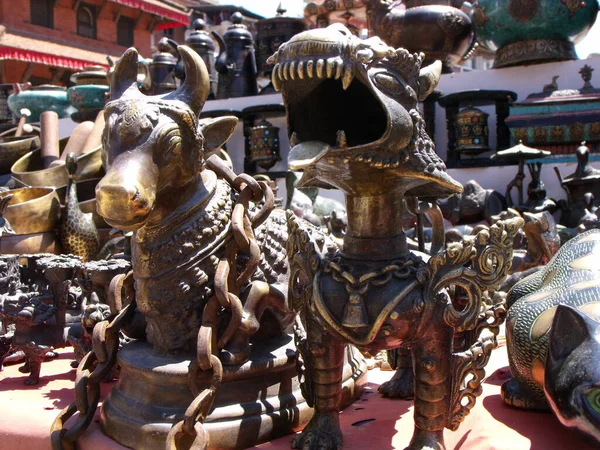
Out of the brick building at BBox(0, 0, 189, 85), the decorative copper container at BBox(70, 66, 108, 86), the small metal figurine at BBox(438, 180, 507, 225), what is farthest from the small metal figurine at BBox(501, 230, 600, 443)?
the brick building at BBox(0, 0, 189, 85)

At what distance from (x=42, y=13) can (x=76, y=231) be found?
1069cm

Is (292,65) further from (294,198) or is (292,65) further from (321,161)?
(294,198)

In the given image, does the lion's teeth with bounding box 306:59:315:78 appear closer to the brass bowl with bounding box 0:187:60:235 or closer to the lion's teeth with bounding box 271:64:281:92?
the lion's teeth with bounding box 271:64:281:92

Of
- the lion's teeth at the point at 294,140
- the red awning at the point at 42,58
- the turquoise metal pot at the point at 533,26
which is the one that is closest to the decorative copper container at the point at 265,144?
the turquoise metal pot at the point at 533,26

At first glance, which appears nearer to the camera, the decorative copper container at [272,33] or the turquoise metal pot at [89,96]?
the turquoise metal pot at [89,96]

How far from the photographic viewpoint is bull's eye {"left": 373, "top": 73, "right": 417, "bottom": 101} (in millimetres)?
1241

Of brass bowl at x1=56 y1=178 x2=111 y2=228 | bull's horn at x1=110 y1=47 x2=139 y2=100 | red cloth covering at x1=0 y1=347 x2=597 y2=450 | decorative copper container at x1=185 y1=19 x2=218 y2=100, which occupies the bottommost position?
red cloth covering at x1=0 y1=347 x2=597 y2=450

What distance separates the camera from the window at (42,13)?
41.0 feet

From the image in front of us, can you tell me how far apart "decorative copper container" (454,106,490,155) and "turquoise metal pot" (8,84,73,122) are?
557cm

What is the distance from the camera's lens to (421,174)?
4.39 feet

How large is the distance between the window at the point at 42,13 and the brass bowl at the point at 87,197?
9.79 metres

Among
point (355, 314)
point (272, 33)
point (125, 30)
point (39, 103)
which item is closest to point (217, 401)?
point (355, 314)

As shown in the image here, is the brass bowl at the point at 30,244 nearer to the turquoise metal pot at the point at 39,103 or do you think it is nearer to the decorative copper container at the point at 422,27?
the decorative copper container at the point at 422,27

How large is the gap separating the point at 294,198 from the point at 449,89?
282cm
